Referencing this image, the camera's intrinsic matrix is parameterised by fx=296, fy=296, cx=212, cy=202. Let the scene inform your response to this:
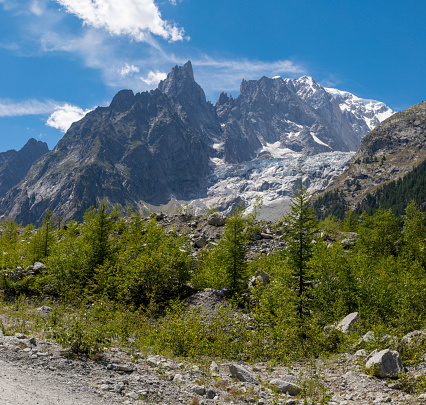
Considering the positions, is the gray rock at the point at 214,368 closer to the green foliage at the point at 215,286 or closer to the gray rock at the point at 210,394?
the green foliage at the point at 215,286

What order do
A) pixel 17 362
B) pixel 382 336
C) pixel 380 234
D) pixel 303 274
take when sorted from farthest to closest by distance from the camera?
pixel 380 234 < pixel 303 274 < pixel 382 336 < pixel 17 362

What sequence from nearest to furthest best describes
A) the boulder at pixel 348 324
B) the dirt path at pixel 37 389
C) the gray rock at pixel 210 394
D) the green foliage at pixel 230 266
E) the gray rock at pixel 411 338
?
the dirt path at pixel 37 389, the gray rock at pixel 210 394, the gray rock at pixel 411 338, the boulder at pixel 348 324, the green foliage at pixel 230 266

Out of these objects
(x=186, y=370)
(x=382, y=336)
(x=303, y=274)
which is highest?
(x=303, y=274)

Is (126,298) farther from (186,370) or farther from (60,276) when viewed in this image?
(186,370)

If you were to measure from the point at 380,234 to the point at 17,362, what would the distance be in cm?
3577

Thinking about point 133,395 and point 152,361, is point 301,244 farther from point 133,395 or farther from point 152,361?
point 133,395

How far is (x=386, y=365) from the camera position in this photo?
1015 centimetres

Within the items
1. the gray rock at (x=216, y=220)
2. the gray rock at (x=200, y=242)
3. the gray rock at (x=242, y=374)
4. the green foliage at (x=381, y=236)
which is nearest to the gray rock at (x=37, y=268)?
the gray rock at (x=200, y=242)

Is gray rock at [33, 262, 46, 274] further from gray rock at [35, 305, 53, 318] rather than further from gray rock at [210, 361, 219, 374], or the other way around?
gray rock at [210, 361, 219, 374]

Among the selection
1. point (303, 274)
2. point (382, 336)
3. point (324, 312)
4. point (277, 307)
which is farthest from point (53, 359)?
point (303, 274)

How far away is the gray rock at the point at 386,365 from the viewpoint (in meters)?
10.1

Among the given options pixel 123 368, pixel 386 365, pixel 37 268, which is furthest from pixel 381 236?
pixel 37 268

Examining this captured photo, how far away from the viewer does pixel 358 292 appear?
17641 mm

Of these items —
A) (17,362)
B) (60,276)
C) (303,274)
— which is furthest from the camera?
(60,276)
